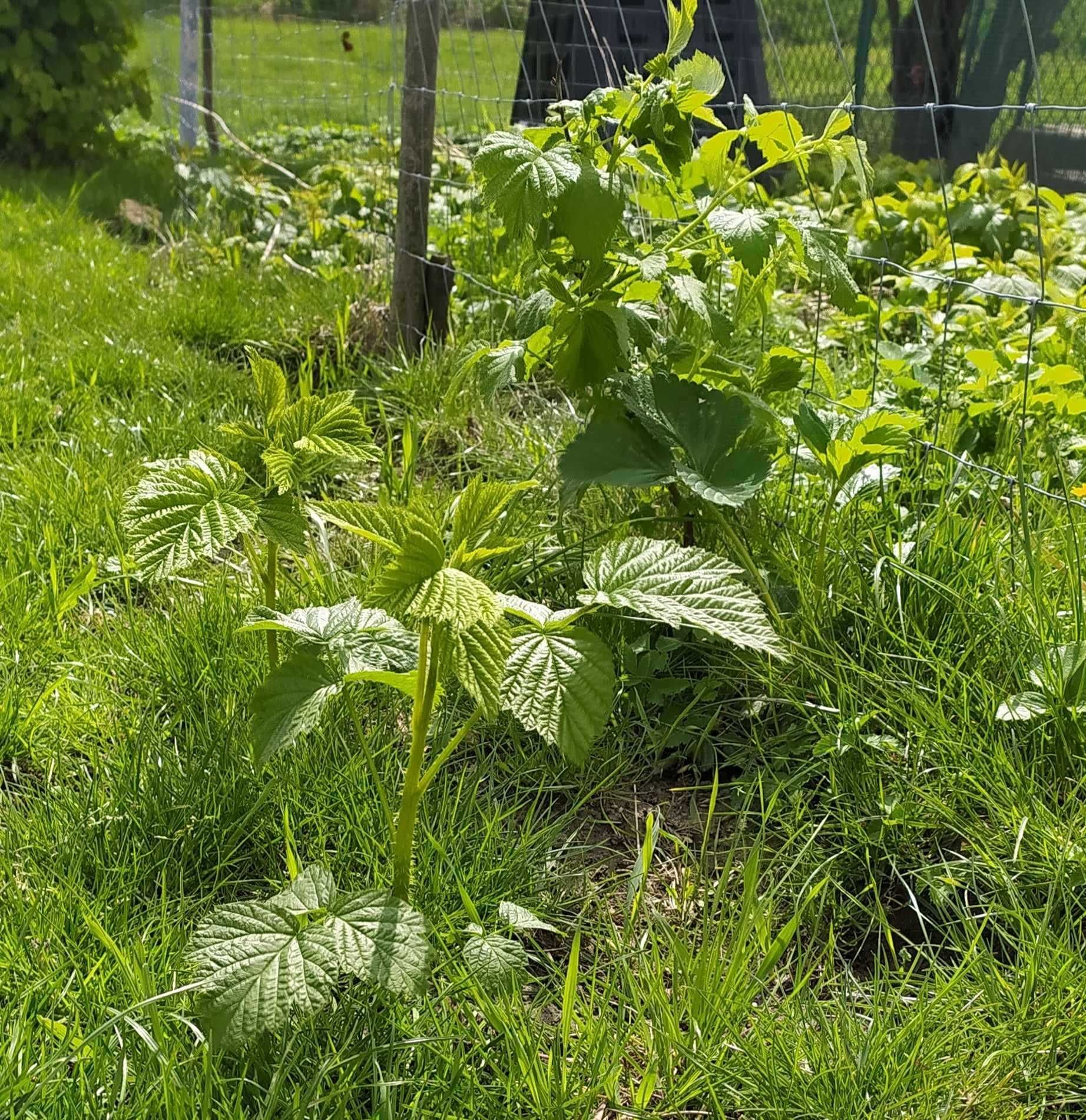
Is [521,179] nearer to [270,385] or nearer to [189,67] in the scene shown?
[270,385]

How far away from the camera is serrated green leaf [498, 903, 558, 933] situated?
1.36 m

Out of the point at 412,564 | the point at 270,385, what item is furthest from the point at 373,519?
the point at 270,385

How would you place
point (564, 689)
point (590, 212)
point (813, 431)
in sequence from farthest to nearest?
point (813, 431) < point (590, 212) < point (564, 689)

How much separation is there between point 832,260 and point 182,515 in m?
1.04

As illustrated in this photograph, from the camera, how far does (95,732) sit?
175 centimetres

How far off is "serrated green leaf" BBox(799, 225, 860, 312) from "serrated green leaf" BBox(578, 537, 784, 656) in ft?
1.92

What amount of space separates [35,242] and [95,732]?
343cm

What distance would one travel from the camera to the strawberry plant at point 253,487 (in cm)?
133

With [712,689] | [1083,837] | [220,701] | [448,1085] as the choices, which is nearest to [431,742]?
[220,701]

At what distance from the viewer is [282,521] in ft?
4.67

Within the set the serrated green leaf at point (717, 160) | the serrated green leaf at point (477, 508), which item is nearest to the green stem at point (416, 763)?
the serrated green leaf at point (477, 508)

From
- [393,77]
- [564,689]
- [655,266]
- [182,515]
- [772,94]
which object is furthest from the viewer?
[772,94]

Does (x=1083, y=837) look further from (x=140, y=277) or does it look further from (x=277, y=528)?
(x=140, y=277)

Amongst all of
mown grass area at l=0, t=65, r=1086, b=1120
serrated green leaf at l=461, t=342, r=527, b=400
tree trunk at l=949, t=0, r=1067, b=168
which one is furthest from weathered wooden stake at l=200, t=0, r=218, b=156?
serrated green leaf at l=461, t=342, r=527, b=400
